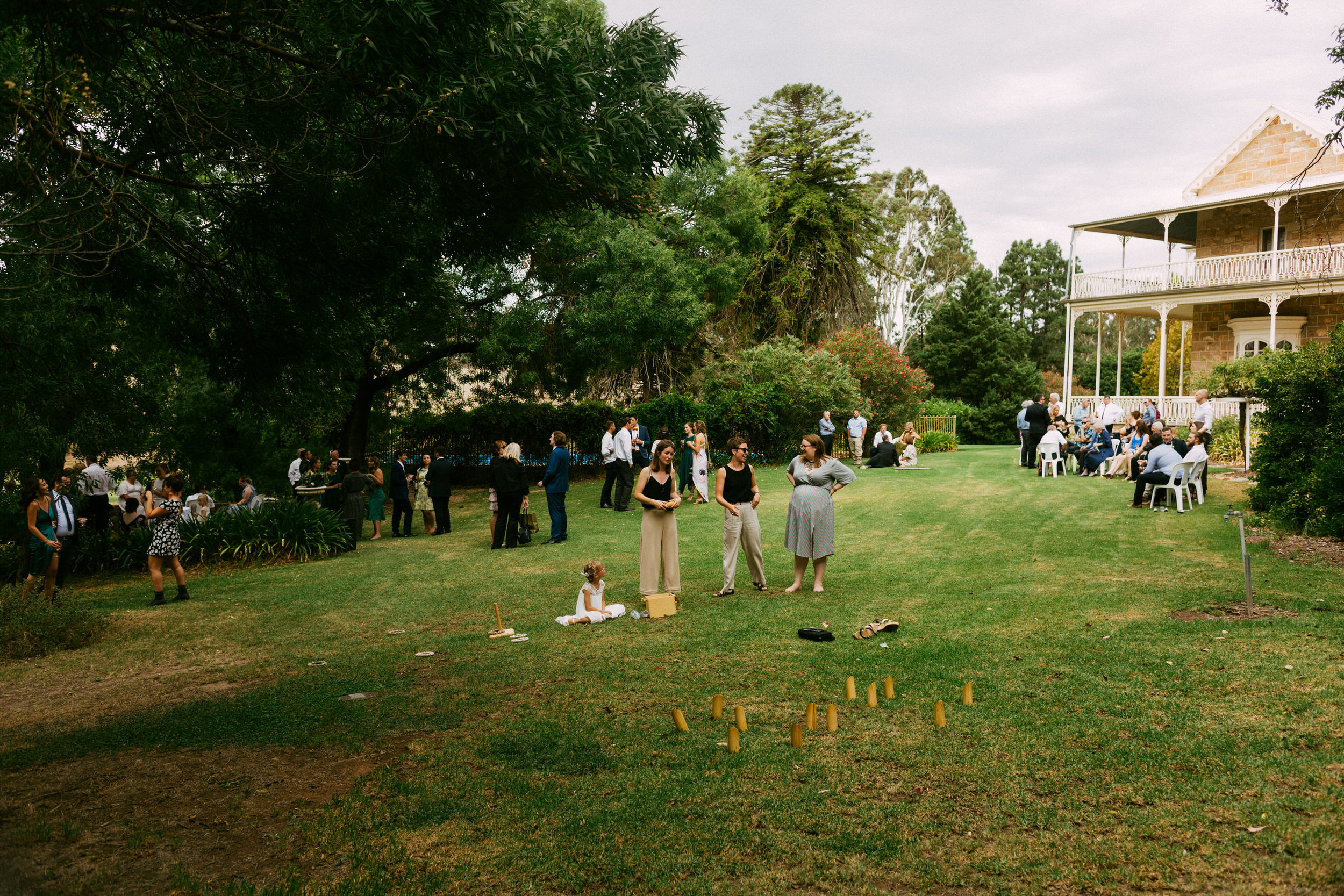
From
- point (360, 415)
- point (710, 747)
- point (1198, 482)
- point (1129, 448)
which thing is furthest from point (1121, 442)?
point (360, 415)

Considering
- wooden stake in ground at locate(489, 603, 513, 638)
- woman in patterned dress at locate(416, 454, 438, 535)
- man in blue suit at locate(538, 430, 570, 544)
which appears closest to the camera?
wooden stake in ground at locate(489, 603, 513, 638)

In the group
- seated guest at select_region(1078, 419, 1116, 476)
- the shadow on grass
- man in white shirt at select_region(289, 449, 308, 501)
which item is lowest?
the shadow on grass

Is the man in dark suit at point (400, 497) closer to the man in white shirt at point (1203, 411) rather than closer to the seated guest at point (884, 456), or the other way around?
the seated guest at point (884, 456)

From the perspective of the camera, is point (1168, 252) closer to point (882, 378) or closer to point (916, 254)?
point (882, 378)

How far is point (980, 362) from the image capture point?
40938mm

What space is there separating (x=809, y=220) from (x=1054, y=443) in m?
18.9

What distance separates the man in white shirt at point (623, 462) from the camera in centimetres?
1833

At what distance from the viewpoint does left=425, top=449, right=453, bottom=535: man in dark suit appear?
1716cm

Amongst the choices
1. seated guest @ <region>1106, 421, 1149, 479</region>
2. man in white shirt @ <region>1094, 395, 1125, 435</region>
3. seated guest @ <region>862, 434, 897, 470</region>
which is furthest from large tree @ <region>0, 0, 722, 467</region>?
seated guest @ <region>862, 434, 897, 470</region>

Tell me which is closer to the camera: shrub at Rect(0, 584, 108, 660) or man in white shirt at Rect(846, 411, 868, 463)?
shrub at Rect(0, 584, 108, 660)

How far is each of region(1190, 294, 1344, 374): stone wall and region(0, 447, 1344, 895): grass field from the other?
20323 mm

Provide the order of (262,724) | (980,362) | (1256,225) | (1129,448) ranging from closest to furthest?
(262,724), (1129,448), (1256,225), (980,362)

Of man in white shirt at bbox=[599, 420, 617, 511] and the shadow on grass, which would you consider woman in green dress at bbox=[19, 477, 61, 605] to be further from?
man in white shirt at bbox=[599, 420, 617, 511]

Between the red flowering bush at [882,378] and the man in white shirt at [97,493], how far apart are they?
21.3 metres
